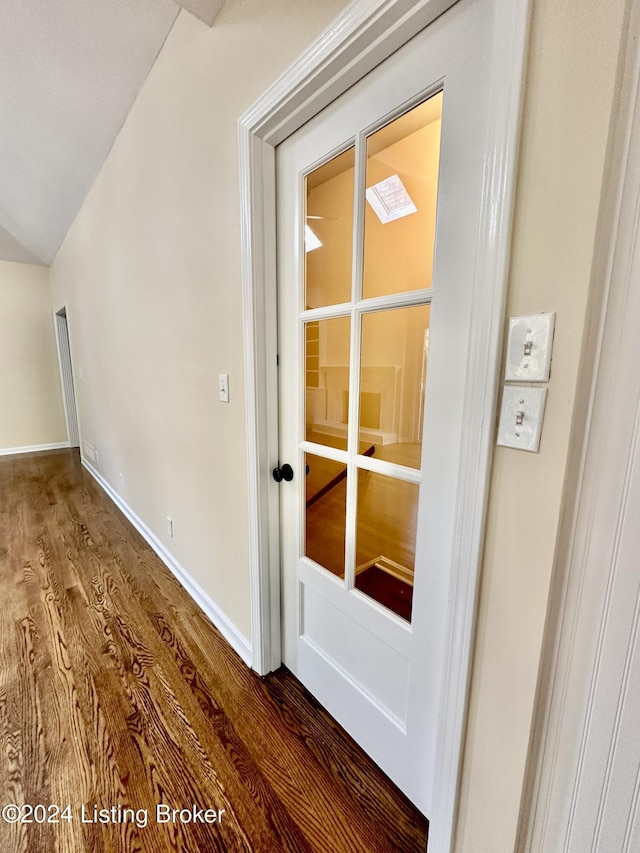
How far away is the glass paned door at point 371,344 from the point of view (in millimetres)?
855

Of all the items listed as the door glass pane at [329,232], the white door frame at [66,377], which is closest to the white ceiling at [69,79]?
the door glass pane at [329,232]

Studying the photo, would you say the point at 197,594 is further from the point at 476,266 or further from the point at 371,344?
the point at 476,266

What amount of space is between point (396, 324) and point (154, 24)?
179 cm

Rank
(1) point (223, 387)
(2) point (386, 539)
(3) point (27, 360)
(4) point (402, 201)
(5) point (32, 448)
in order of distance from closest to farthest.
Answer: (4) point (402, 201) → (2) point (386, 539) → (1) point (223, 387) → (3) point (27, 360) → (5) point (32, 448)

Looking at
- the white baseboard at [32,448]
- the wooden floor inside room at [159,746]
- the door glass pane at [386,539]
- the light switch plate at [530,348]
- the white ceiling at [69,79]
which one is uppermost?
the white ceiling at [69,79]

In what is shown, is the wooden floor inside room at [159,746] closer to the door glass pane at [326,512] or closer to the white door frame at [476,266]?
the white door frame at [476,266]

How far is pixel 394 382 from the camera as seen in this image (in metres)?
0.94

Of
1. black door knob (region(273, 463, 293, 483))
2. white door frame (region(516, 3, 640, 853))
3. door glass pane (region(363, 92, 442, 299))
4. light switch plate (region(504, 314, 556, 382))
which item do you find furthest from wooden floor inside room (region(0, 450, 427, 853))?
door glass pane (region(363, 92, 442, 299))

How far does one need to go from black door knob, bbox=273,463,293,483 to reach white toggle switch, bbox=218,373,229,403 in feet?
1.22

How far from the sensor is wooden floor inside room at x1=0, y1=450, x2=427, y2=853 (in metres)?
0.96

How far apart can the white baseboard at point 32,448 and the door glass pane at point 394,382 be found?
6.01 metres

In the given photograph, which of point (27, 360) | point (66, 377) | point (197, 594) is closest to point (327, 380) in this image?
point (197, 594)

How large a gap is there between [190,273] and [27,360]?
498cm

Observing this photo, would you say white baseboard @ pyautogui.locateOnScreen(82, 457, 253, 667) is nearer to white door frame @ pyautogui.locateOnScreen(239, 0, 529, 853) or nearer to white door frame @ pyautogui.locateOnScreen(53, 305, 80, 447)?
white door frame @ pyautogui.locateOnScreen(239, 0, 529, 853)
